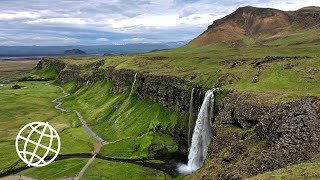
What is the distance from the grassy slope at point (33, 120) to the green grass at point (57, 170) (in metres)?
8.92

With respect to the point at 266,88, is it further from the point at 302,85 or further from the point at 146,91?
the point at 146,91

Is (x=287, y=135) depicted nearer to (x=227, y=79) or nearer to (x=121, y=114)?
(x=227, y=79)

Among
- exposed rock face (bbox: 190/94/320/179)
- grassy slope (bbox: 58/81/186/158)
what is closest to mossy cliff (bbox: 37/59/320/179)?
exposed rock face (bbox: 190/94/320/179)

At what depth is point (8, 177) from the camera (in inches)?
3511

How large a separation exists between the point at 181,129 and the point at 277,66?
32851mm

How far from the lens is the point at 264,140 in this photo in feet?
199

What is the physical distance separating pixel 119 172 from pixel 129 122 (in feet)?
129

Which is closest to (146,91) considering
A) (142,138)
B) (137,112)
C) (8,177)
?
(137,112)

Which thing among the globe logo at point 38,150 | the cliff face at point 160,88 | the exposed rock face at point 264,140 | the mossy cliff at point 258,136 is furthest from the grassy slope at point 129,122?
the exposed rock face at point 264,140

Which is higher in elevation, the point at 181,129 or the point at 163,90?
the point at 163,90

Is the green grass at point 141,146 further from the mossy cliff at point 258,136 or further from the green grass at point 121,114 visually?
the mossy cliff at point 258,136

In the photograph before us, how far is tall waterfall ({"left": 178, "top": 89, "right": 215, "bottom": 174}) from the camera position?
3570 inches

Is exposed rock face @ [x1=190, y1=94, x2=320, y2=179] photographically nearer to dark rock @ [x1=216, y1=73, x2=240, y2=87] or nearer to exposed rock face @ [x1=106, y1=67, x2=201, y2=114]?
dark rock @ [x1=216, y1=73, x2=240, y2=87]

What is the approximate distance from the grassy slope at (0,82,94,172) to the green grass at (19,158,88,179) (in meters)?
8.92
